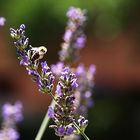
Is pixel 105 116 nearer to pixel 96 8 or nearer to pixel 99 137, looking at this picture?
pixel 99 137

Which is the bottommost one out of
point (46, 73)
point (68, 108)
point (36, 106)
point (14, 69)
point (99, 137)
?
point (68, 108)

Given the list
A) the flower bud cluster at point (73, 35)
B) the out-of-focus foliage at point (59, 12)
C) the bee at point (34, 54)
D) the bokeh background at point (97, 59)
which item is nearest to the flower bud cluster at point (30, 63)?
the bee at point (34, 54)

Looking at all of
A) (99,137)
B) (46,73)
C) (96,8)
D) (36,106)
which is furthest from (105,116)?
(46,73)

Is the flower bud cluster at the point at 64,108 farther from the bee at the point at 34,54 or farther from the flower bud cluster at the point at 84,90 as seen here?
the flower bud cluster at the point at 84,90

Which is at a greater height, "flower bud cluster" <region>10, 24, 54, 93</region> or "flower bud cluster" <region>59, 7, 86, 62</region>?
"flower bud cluster" <region>59, 7, 86, 62</region>

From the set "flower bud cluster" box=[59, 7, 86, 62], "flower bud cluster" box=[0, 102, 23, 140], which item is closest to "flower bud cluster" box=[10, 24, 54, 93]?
"flower bud cluster" box=[0, 102, 23, 140]

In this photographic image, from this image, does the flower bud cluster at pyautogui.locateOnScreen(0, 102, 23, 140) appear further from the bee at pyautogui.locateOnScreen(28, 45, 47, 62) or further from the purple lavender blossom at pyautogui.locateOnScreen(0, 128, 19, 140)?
the bee at pyautogui.locateOnScreen(28, 45, 47, 62)
